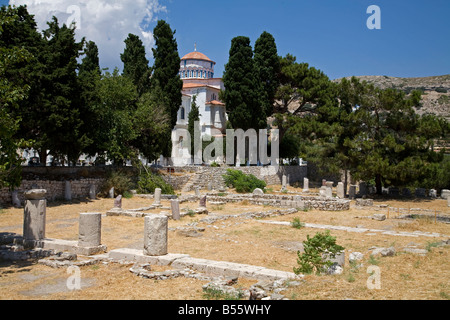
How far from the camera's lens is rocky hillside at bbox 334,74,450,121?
276ft

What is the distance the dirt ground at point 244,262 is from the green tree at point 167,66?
672 inches

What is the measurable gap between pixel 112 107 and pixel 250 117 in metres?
13.0

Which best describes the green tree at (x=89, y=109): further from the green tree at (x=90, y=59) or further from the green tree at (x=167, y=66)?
the green tree at (x=90, y=59)

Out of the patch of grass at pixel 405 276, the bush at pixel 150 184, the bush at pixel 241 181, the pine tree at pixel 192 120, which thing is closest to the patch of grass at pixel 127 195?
the bush at pixel 150 184

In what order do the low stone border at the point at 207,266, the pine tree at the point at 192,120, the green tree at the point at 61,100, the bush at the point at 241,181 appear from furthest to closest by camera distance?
the pine tree at the point at 192,120, the bush at the point at 241,181, the green tree at the point at 61,100, the low stone border at the point at 207,266

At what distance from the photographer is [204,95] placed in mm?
50625

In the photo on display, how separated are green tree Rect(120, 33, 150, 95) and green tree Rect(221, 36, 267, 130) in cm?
771

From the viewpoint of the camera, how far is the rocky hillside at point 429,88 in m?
84.1

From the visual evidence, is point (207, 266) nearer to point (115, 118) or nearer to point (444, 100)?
point (115, 118)

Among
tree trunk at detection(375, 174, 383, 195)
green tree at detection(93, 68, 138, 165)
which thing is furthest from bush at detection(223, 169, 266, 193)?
tree trunk at detection(375, 174, 383, 195)

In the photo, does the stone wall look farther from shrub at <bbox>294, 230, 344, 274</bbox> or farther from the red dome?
the red dome

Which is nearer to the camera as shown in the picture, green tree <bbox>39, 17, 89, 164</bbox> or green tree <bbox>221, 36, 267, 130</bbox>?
green tree <bbox>39, 17, 89, 164</bbox>

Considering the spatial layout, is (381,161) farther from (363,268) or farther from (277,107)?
(363,268)

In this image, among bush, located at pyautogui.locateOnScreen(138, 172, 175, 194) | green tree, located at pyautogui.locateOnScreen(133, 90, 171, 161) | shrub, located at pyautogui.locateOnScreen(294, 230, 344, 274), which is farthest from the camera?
green tree, located at pyautogui.locateOnScreen(133, 90, 171, 161)
